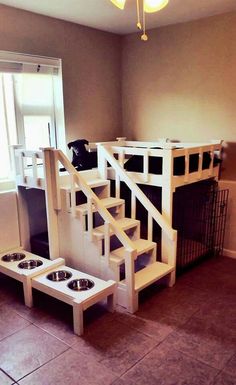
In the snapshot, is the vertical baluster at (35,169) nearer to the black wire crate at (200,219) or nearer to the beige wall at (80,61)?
the beige wall at (80,61)

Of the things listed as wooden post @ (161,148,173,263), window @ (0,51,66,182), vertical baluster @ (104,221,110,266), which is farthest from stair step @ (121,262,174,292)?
window @ (0,51,66,182)

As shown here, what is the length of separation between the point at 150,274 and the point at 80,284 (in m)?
0.56

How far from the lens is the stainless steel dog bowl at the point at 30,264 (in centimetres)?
268

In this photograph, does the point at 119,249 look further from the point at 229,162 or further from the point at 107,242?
the point at 229,162

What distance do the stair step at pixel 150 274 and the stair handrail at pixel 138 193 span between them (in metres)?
0.25

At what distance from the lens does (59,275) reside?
255 centimetres

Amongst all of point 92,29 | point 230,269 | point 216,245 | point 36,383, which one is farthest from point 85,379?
point 92,29

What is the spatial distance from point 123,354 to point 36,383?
51cm

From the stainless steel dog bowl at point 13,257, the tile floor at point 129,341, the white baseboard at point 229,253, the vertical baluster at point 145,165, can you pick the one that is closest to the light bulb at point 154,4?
the vertical baluster at point 145,165

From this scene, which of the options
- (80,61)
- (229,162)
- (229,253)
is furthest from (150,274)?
(80,61)

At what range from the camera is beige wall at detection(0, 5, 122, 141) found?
9.60ft

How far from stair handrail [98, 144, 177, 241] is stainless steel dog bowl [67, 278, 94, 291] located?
2.47 ft

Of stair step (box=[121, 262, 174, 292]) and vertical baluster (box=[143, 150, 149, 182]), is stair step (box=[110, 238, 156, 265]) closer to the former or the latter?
Answer: stair step (box=[121, 262, 174, 292])

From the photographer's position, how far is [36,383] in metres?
1.74
